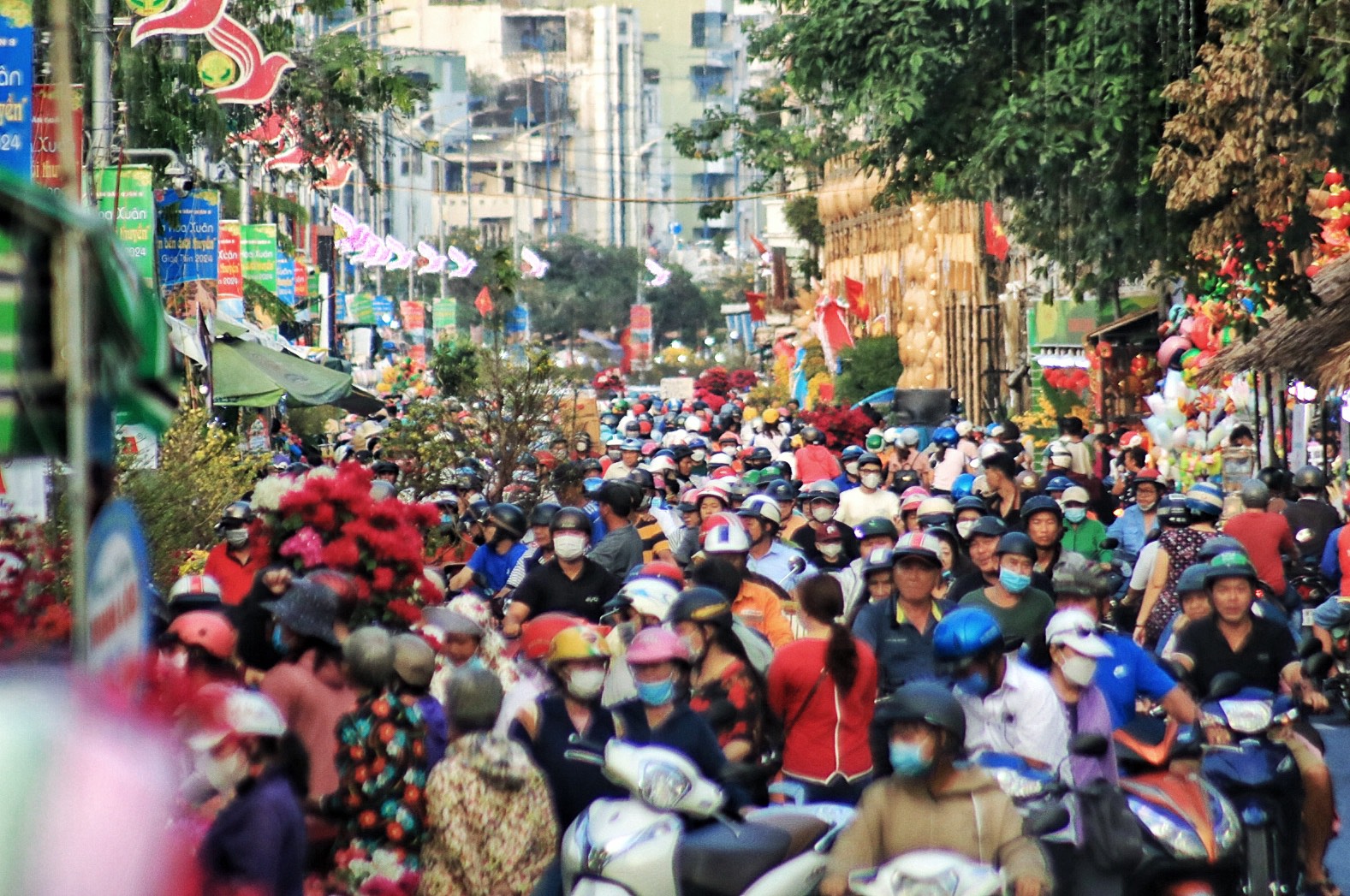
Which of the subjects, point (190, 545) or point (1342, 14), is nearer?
point (1342, 14)

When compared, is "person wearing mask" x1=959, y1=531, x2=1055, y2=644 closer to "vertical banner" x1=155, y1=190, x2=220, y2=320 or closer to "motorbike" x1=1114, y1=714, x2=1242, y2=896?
"motorbike" x1=1114, y1=714, x2=1242, y2=896

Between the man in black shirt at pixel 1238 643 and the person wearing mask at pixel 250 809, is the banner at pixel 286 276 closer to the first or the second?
the man in black shirt at pixel 1238 643

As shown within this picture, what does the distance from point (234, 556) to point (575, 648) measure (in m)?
5.36

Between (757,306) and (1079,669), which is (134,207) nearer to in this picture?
(1079,669)

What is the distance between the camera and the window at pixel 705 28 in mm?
185875

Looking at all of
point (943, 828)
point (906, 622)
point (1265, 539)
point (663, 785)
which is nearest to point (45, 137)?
point (906, 622)

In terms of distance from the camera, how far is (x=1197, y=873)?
23.9 feet

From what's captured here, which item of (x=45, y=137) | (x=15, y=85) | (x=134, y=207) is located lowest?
(x=134, y=207)

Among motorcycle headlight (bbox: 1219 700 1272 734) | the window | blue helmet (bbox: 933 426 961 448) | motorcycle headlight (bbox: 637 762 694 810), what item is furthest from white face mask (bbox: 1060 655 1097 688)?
the window

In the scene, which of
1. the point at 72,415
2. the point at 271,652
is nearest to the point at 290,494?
the point at 271,652

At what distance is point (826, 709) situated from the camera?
8461 millimetres

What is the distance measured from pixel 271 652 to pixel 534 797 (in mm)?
2594

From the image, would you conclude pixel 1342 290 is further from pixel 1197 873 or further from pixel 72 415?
pixel 72 415

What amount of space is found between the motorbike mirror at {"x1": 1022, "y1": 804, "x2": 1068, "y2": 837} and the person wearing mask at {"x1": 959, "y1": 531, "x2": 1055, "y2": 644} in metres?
2.90
